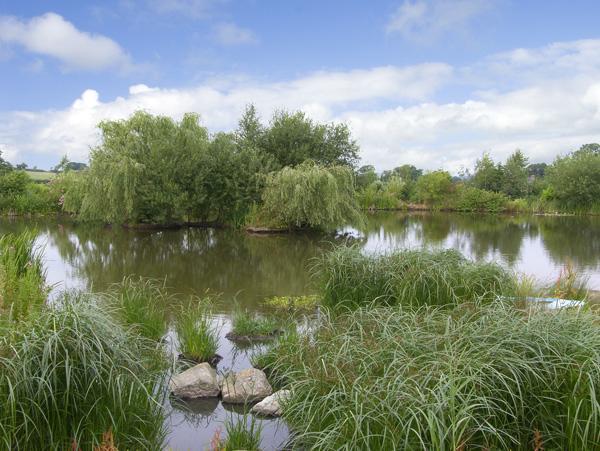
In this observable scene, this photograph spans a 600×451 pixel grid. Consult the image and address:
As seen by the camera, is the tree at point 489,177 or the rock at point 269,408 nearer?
the rock at point 269,408

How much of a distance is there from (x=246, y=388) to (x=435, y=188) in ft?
131

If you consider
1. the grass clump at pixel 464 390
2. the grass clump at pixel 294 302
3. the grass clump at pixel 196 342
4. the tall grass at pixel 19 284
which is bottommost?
the grass clump at pixel 294 302

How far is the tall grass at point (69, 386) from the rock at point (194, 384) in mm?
1486

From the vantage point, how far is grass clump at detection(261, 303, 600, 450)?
278cm

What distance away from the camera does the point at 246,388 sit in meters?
5.02

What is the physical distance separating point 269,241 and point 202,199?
5.14 m

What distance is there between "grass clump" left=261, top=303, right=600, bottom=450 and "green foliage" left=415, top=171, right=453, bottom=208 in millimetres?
40206

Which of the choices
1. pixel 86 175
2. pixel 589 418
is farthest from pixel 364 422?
pixel 86 175

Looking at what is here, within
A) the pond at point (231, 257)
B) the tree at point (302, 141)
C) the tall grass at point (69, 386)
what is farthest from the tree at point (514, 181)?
the tall grass at point (69, 386)

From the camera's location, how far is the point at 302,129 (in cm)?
2608

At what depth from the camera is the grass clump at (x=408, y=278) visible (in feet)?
20.0

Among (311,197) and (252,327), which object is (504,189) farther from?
(252,327)

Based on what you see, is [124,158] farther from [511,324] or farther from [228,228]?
[511,324]

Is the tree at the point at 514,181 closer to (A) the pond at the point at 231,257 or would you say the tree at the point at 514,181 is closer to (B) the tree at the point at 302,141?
(A) the pond at the point at 231,257
